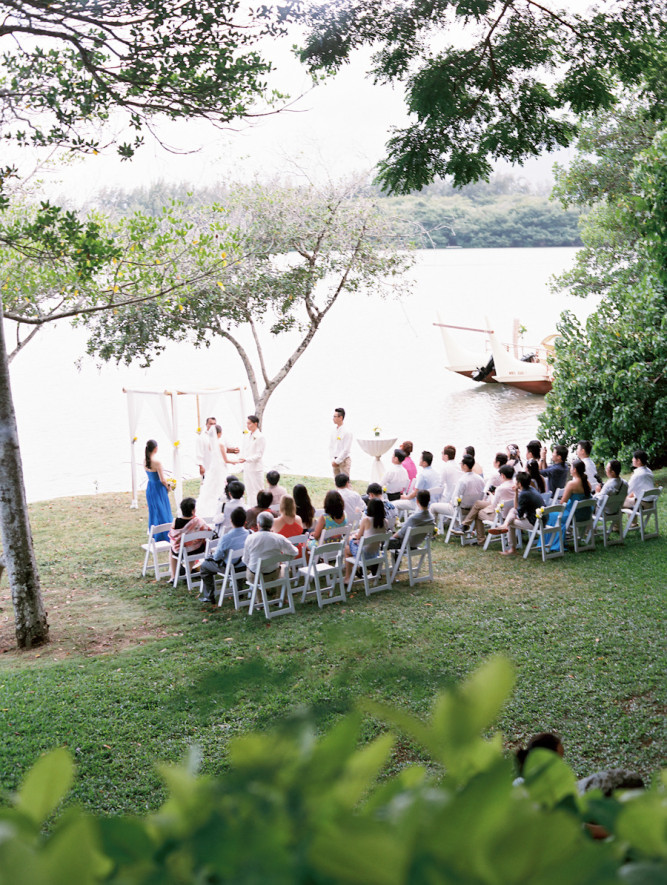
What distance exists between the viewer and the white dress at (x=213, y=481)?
12.9 metres

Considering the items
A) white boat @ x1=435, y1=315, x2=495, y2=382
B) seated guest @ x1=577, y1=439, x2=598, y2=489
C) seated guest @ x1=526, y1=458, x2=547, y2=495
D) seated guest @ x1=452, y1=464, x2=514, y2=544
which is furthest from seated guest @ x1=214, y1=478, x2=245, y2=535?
white boat @ x1=435, y1=315, x2=495, y2=382

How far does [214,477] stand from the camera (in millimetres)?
13188

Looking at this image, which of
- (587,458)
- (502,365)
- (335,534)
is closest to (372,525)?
(335,534)

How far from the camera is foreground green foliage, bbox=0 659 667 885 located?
52 cm

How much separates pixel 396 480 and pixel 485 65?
6.70 meters

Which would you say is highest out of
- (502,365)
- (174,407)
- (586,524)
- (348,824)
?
(502,365)

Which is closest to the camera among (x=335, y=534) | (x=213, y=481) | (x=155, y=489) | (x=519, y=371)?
(x=335, y=534)

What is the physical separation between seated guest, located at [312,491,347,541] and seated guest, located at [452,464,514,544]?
254cm

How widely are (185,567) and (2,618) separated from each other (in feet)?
6.78

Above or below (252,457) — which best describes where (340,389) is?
above

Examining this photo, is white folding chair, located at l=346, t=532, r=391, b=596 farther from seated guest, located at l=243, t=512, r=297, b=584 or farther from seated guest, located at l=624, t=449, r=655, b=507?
seated guest, located at l=624, t=449, r=655, b=507

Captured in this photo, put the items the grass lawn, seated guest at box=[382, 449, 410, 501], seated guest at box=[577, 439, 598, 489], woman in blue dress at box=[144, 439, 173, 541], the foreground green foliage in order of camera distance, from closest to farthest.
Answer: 1. the foreground green foliage
2. the grass lawn
3. seated guest at box=[577, 439, 598, 489]
4. woman in blue dress at box=[144, 439, 173, 541]
5. seated guest at box=[382, 449, 410, 501]

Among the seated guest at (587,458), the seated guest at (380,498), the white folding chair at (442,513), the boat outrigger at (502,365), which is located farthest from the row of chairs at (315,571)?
the boat outrigger at (502,365)

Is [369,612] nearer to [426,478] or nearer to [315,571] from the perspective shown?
[315,571]
